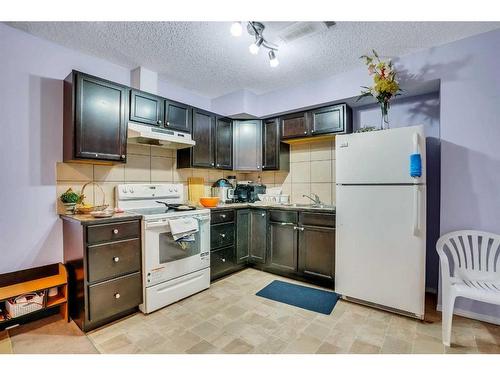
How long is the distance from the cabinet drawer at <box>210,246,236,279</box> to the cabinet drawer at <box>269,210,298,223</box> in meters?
0.66

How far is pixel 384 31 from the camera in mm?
2049

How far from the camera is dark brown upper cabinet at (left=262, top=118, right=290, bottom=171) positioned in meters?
3.38

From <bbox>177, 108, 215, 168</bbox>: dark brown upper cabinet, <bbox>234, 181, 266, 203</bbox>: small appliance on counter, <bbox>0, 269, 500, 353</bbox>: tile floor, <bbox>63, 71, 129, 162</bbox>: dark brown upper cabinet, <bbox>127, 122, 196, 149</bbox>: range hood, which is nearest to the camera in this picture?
<bbox>0, 269, 500, 353</bbox>: tile floor

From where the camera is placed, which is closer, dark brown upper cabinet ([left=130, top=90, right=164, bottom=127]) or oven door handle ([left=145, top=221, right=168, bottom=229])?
oven door handle ([left=145, top=221, right=168, bottom=229])

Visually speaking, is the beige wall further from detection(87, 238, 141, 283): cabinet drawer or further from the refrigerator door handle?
detection(87, 238, 141, 283): cabinet drawer

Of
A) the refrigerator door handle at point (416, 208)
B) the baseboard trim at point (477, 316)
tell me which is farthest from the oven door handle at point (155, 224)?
the baseboard trim at point (477, 316)

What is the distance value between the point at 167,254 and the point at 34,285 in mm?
1067

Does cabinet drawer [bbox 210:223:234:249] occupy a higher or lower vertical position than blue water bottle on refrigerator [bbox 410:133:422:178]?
lower

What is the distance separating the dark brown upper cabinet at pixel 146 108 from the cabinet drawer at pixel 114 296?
5.12ft

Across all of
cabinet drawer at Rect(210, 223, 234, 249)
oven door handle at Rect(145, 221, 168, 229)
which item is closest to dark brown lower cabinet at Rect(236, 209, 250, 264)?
cabinet drawer at Rect(210, 223, 234, 249)

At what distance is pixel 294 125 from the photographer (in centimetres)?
322
